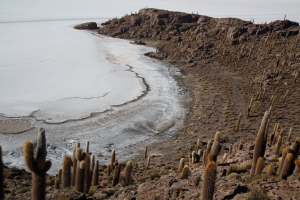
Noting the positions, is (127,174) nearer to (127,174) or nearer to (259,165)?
(127,174)

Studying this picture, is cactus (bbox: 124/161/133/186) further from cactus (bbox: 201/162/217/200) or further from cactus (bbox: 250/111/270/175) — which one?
cactus (bbox: 250/111/270/175)

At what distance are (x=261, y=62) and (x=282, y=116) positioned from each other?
56.1ft

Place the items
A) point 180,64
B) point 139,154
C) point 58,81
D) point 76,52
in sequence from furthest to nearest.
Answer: point 76,52 → point 180,64 → point 58,81 → point 139,154

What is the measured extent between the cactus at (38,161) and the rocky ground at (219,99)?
1358 mm

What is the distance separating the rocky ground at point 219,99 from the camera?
9.72 m

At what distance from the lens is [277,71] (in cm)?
3241

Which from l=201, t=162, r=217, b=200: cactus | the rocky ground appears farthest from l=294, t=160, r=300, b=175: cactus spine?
l=201, t=162, r=217, b=200: cactus

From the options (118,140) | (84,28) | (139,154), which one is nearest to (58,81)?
(118,140)

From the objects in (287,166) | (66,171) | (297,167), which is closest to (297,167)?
(297,167)

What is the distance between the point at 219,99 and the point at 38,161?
22.8 m

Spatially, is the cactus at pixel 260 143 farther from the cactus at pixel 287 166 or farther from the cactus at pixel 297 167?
the cactus at pixel 297 167

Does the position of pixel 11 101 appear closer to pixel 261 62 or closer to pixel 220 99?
pixel 220 99

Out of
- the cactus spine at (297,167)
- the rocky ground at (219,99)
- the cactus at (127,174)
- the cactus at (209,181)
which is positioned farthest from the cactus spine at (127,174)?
the cactus spine at (297,167)

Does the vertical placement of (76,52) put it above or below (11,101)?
above
